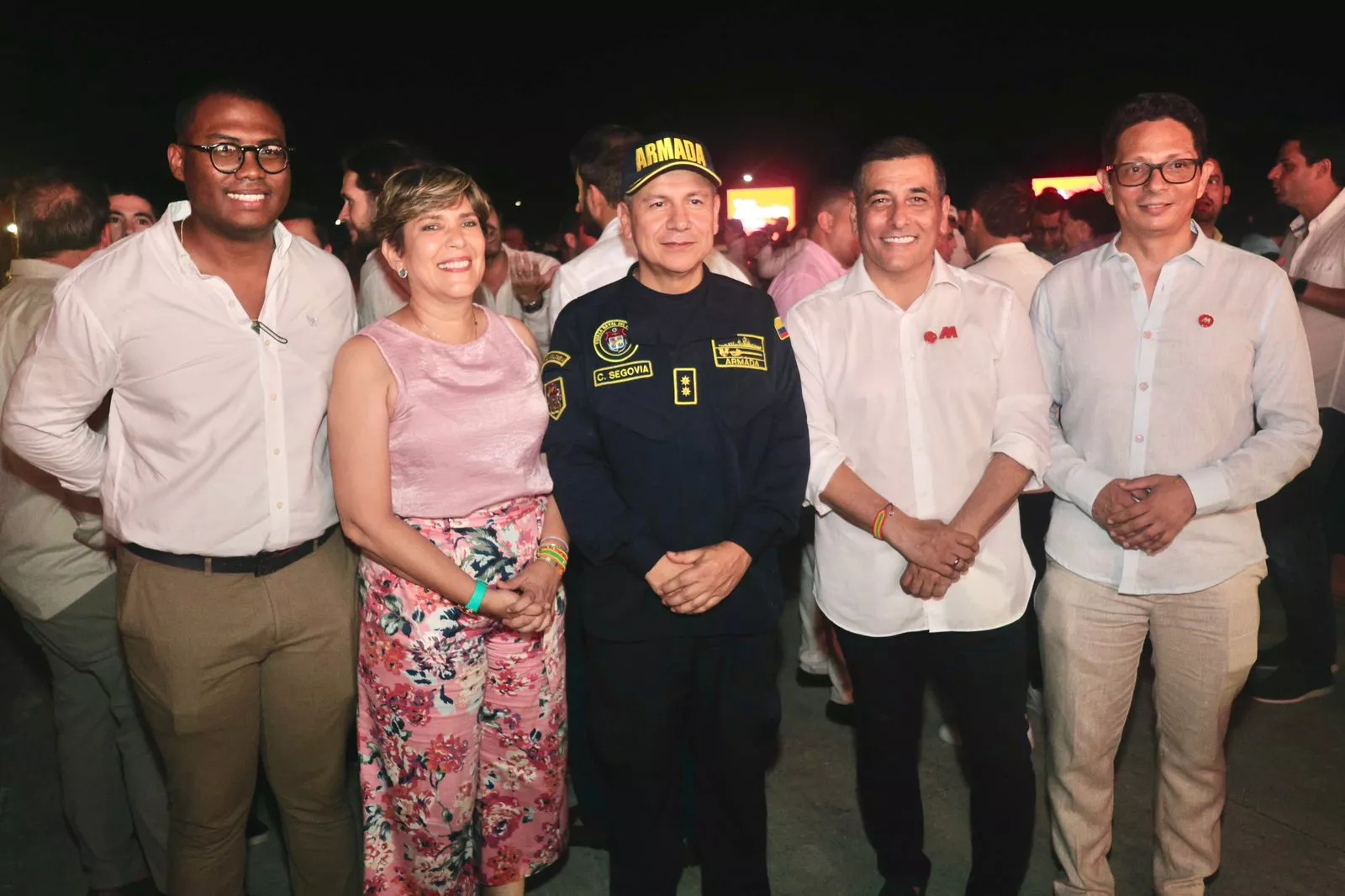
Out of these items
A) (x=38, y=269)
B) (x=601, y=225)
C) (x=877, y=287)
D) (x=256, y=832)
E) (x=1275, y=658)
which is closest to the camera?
(x=877, y=287)

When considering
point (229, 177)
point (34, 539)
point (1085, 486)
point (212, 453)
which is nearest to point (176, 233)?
point (229, 177)

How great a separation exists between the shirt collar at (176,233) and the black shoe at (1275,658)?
4003 mm

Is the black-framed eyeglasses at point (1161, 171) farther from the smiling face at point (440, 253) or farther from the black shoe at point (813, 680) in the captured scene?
the black shoe at point (813, 680)

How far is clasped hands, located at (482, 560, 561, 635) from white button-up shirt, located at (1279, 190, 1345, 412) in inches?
131

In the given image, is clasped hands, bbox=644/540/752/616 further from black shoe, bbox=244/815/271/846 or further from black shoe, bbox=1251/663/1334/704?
black shoe, bbox=1251/663/1334/704

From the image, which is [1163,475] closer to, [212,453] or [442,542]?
[442,542]

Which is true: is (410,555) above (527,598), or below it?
above

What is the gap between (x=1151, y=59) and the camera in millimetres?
14719

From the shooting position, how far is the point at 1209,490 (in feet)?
A: 7.39

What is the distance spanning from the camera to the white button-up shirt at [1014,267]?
3732mm

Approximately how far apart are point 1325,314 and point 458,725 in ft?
12.7

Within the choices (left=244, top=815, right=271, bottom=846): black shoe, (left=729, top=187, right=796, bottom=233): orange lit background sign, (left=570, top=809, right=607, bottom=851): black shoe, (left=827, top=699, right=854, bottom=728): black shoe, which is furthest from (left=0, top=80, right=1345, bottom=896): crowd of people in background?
(left=729, top=187, right=796, bottom=233): orange lit background sign

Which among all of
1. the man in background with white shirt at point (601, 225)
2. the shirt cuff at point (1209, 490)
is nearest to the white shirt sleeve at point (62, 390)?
the man in background with white shirt at point (601, 225)

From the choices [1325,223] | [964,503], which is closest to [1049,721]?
[964,503]
